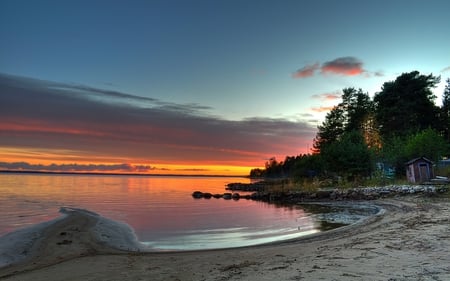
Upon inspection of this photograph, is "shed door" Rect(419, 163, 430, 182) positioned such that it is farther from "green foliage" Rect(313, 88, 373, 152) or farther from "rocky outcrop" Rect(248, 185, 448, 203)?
"green foliage" Rect(313, 88, 373, 152)

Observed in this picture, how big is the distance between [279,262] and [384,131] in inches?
2672

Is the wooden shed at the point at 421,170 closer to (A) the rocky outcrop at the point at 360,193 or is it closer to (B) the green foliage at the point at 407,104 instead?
(A) the rocky outcrop at the point at 360,193

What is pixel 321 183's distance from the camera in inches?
2000

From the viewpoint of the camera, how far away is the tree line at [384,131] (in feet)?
152

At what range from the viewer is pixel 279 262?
8883mm

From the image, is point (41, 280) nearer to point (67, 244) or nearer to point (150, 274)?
point (150, 274)

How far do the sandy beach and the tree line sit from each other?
1365 inches

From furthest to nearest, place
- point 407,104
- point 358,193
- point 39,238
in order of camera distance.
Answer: point 407,104
point 358,193
point 39,238

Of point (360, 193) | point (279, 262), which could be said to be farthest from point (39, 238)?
point (360, 193)

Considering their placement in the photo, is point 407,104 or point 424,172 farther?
point 407,104

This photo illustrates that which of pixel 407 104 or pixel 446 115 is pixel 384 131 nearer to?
pixel 407 104

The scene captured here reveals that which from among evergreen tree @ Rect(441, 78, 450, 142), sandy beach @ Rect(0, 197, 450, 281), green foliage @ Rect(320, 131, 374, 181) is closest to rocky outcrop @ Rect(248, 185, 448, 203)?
green foliage @ Rect(320, 131, 374, 181)

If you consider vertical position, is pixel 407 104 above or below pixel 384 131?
above

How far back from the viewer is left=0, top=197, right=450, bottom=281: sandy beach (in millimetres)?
7082
